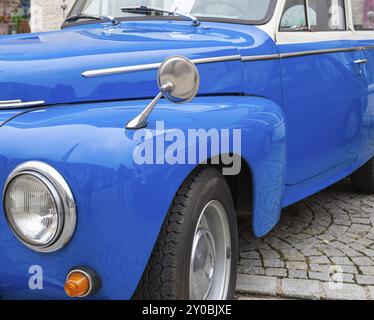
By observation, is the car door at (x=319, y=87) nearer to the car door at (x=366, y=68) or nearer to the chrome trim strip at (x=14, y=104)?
the car door at (x=366, y=68)

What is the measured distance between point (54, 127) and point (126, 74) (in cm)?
47

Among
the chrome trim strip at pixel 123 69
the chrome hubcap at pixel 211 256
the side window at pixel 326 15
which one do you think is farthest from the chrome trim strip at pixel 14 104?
the side window at pixel 326 15

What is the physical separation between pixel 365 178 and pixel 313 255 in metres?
1.47

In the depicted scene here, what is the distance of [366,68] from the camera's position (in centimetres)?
379

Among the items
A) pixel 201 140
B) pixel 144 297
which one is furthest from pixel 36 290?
pixel 201 140

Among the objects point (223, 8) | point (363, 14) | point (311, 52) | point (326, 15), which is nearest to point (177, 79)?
point (223, 8)

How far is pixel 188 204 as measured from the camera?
197 centimetres

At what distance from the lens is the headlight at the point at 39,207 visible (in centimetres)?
166

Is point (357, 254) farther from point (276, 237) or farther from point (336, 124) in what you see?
Answer: point (336, 124)

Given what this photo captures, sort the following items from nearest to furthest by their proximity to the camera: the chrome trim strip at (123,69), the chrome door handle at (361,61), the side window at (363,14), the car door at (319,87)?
the chrome trim strip at (123,69)
the car door at (319,87)
the chrome door handle at (361,61)
the side window at (363,14)

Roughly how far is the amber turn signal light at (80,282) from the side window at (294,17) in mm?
1849

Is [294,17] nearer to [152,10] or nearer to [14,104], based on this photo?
[152,10]

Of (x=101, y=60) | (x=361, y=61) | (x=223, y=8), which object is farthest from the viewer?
(x=361, y=61)

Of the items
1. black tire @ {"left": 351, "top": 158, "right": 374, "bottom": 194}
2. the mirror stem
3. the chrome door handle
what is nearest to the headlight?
the mirror stem
